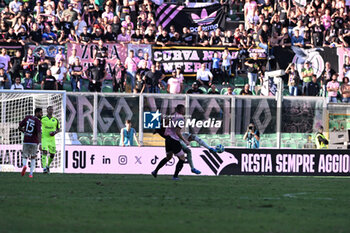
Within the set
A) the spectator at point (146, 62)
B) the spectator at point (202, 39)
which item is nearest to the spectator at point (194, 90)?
the spectator at point (146, 62)

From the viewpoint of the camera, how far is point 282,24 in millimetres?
30469

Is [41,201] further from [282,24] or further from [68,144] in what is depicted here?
[282,24]

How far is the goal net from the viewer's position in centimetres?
2252

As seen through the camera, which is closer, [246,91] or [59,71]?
[59,71]

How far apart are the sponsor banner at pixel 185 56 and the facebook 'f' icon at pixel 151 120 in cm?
344

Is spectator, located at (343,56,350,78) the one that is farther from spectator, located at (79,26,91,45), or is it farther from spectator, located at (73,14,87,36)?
spectator, located at (73,14,87,36)

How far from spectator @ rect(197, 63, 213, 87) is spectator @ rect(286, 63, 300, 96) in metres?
3.06

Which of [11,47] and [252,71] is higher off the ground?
[11,47]

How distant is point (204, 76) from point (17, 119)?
773cm

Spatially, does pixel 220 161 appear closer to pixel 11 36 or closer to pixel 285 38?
pixel 285 38

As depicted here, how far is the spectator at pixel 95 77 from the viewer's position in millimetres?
26297

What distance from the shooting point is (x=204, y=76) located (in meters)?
27.5

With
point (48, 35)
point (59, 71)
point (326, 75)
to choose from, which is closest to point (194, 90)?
point (59, 71)

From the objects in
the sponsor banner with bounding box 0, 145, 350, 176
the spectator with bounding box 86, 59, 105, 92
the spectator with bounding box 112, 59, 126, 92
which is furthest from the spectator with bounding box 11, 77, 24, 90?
the spectator with bounding box 112, 59, 126, 92
